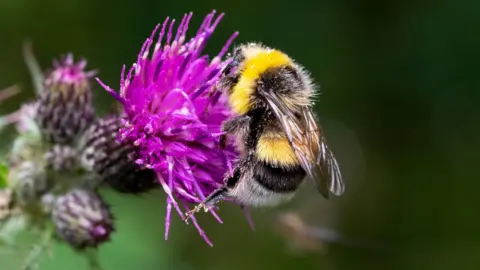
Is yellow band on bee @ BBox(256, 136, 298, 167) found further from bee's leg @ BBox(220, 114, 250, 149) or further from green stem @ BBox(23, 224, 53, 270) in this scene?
green stem @ BBox(23, 224, 53, 270)

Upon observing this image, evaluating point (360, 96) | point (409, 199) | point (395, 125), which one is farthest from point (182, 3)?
point (409, 199)

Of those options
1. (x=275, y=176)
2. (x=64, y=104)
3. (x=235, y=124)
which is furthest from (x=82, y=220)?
(x=275, y=176)

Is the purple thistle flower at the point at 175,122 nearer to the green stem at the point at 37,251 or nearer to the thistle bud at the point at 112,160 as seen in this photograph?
the thistle bud at the point at 112,160

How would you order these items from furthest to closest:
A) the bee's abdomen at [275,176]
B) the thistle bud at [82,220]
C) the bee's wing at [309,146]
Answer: the thistle bud at [82,220] < the bee's abdomen at [275,176] < the bee's wing at [309,146]

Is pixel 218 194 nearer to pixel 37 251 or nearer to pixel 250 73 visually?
pixel 250 73

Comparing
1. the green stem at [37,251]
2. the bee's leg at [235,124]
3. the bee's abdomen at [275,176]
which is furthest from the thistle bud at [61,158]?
the bee's abdomen at [275,176]

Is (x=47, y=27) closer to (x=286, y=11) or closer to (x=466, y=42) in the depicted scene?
(x=286, y=11)
